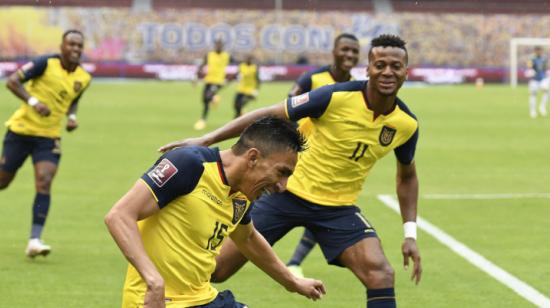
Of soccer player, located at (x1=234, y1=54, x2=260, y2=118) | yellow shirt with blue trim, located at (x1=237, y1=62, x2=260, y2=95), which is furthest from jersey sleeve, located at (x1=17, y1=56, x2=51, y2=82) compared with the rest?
yellow shirt with blue trim, located at (x1=237, y1=62, x2=260, y2=95)

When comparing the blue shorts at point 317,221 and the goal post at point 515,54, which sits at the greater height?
the blue shorts at point 317,221

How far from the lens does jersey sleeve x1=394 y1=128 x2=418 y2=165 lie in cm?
833

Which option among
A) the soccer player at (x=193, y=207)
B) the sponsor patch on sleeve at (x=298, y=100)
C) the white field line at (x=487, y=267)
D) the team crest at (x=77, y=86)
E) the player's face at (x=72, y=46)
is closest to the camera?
the soccer player at (x=193, y=207)

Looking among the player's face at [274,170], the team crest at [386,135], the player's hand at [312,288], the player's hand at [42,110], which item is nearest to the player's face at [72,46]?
the player's hand at [42,110]

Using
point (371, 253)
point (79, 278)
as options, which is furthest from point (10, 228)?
point (371, 253)

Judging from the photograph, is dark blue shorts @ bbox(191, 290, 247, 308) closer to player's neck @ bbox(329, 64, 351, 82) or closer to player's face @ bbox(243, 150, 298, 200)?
player's face @ bbox(243, 150, 298, 200)

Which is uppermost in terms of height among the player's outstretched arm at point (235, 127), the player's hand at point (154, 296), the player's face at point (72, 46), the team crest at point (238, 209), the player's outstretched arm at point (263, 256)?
the player's face at point (72, 46)

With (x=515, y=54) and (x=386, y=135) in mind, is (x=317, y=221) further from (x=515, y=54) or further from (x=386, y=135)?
(x=515, y=54)

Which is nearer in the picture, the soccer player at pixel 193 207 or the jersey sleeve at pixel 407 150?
the soccer player at pixel 193 207

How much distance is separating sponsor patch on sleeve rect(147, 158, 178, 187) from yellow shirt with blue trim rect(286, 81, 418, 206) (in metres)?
2.54

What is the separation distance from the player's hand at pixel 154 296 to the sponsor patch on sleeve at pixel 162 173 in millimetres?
537

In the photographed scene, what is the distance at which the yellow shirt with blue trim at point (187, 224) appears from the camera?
18.7ft

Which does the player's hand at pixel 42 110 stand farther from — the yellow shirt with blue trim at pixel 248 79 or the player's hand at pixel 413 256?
the yellow shirt with blue trim at pixel 248 79

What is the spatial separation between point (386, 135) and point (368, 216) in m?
7.10
